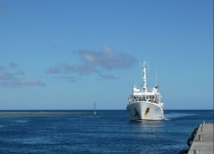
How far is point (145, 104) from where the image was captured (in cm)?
11081

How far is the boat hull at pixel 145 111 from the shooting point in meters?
111

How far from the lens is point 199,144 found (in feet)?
89.3

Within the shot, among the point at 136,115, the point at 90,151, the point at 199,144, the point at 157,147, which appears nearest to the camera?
the point at 199,144

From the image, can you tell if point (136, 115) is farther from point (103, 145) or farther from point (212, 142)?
point (212, 142)

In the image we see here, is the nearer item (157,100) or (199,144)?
(199,144)

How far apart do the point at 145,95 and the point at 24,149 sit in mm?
72444

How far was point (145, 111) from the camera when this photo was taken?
370ft

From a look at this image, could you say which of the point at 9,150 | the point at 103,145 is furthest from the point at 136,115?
the point at 9,150

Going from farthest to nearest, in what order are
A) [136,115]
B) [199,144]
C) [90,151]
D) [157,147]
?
[136,115], [157,147], [90,151], [199,144]

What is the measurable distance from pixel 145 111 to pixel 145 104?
2.73 m

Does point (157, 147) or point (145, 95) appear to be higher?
point (145, 95)

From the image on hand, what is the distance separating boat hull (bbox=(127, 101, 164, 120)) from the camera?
111375 mm

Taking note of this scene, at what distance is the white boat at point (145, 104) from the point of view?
112 meters

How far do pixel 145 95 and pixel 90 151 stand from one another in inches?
2851
